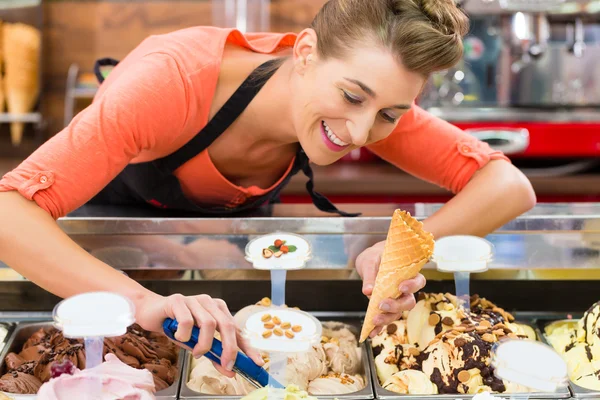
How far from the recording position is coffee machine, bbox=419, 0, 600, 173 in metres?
4.18

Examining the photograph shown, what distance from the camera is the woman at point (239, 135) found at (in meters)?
1.62

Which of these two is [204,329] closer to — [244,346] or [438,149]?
[244,346]

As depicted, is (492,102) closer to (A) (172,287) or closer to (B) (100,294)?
(A) (172,287)

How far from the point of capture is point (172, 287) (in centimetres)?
191

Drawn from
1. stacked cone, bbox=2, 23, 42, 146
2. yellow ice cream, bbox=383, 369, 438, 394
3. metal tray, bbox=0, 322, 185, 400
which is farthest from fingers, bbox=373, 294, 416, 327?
stacked cone, bbox=2, 23, 42, 146

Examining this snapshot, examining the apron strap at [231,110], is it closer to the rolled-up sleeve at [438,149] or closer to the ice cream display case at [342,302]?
the ice cream display case at [342,302]

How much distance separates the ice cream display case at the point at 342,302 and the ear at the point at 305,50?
1.26 feet

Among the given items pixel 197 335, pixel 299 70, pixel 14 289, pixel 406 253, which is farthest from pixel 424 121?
pixel 14 289

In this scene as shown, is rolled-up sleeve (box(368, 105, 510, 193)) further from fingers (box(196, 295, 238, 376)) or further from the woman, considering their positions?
fingers (box(196, 295, 238, 376))

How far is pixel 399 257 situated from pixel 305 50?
0.57m

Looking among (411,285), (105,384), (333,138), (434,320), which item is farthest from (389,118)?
(105,384)

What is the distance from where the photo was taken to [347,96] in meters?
1.66

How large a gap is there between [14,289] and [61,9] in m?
3.35

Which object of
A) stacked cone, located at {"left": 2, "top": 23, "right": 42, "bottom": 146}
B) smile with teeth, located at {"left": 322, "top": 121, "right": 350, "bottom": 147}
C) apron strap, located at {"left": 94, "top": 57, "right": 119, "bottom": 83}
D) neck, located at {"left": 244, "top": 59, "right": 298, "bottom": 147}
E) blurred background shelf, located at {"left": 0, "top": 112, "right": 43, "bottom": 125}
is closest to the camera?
smile with teeth, located at {"left": 322, "top": 121, "right": 350, "bottom": 147}
